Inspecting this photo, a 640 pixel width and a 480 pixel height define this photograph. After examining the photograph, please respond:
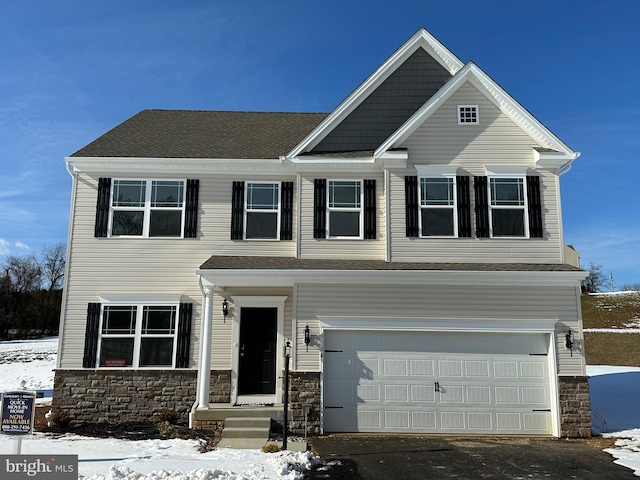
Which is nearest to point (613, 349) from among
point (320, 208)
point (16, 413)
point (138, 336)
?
point (320, 208)

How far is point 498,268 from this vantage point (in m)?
10.8

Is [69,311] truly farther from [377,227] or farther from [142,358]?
[377,227]

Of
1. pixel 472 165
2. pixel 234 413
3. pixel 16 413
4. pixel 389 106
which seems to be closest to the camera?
pixel 16 413

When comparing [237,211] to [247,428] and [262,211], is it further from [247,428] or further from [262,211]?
[247,428]

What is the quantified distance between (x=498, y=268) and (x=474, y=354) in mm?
1972

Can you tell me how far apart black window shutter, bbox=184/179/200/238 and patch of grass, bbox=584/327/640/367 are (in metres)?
20.1

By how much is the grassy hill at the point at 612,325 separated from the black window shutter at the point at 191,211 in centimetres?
2012

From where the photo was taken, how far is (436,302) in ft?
35.9

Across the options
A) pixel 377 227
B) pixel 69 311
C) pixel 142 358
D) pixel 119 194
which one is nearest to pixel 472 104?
pixel 377 227

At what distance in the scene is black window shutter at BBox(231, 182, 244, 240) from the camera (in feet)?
41.0

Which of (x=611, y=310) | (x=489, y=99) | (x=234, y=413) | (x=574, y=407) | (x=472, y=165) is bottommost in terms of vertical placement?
(x=234, y=413)

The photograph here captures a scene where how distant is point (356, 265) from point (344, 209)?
5.40ft

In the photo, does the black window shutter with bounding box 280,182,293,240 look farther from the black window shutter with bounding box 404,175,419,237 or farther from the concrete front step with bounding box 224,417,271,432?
the concrete front step with bounding box 224,417,271,432

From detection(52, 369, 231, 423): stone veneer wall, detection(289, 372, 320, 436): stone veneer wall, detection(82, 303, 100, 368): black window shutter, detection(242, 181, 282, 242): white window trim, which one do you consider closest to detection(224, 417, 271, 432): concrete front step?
detection(289, 372, 320, 436): stone veneer wall
